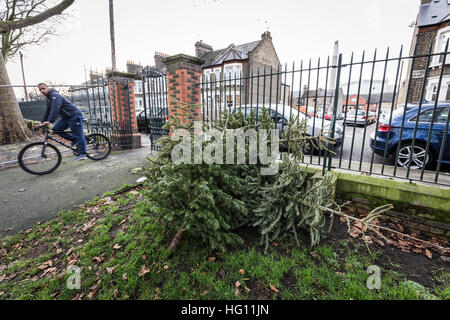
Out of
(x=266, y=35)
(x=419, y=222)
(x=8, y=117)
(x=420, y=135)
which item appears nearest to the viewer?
(x=419, y=222)

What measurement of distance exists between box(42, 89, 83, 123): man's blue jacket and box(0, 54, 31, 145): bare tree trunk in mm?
4281

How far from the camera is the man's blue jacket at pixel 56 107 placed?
4812 millimetres

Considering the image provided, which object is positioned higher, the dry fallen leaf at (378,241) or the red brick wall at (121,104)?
the red brick wall at (121,104)

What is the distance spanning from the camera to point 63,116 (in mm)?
5148

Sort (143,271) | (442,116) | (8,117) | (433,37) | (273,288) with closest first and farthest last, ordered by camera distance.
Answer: (273,288) → (143,271) → (442,116) → (8,117) → (433,37)

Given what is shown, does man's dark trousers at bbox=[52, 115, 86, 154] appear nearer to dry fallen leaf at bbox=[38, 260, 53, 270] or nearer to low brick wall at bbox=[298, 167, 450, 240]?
dry fallen leaf at bbox=[38, 260, 53, 270]

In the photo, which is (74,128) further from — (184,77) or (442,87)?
(442,87)

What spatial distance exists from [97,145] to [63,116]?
3.83 ft

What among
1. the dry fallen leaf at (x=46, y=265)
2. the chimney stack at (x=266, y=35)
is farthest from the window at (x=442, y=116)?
the chimney stack at (x=266, y=35)

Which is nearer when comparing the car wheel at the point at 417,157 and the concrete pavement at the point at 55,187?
the concrete pavement at the point at 55,187

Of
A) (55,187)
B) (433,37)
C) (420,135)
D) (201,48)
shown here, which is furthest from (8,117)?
(433,37)

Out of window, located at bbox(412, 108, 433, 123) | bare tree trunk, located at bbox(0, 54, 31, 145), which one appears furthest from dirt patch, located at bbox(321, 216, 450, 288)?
bare tree trunk, located at bbox(0, 54, 31, 145)

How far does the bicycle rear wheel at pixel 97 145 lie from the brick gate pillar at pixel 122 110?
772mm

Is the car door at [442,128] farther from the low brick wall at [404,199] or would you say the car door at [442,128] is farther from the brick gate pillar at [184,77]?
the brick gate pillar at [184,77]
